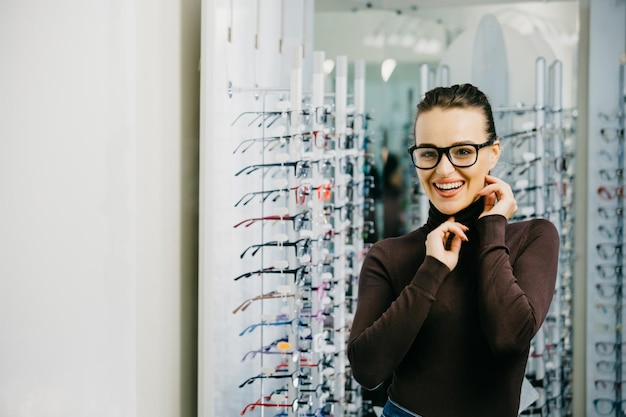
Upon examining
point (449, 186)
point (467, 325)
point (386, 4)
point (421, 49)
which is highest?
point (386, 4)

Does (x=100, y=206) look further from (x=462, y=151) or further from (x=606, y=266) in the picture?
(x=606, y=266)

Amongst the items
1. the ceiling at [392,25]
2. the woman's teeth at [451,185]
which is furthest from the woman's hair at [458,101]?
the ceiling at [392,25]

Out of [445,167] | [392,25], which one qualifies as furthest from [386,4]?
[445,167]

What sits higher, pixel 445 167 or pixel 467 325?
pixel 445 167

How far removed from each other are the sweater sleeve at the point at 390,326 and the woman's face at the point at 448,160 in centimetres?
14

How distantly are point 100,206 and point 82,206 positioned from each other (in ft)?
0.21

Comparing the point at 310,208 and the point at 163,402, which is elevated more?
the point at 310,208

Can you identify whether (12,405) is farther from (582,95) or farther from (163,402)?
(582,95)

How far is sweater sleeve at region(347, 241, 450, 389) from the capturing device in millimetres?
1372

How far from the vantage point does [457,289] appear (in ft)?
4.72

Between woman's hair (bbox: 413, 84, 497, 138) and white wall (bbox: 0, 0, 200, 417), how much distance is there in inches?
47.7

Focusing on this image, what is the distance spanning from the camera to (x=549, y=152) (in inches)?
159

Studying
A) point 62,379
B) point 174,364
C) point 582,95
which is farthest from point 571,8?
point 62,379

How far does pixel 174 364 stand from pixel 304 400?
21.6 inches
